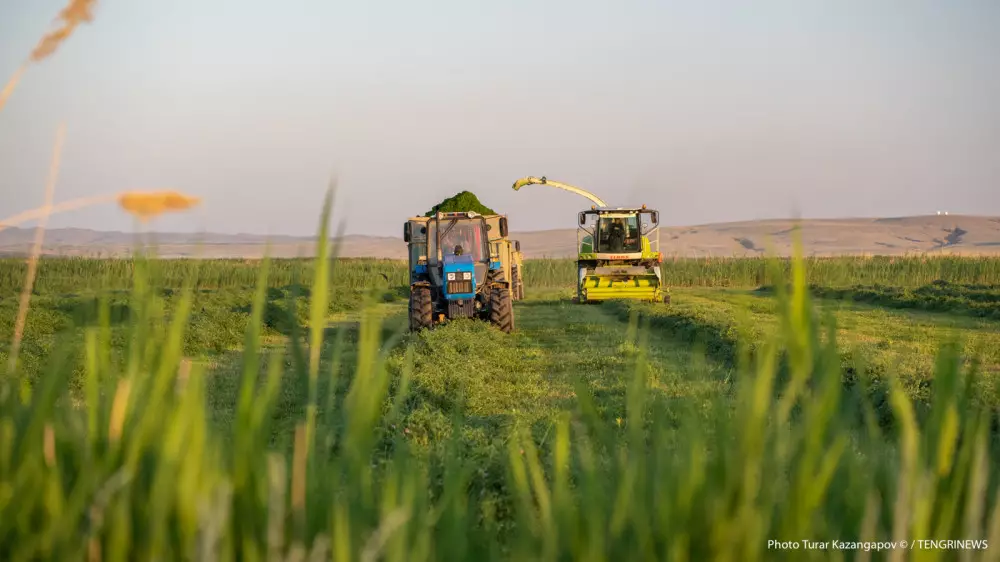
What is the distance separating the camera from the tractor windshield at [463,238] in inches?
707

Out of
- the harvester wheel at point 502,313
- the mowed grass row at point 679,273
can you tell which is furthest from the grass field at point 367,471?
the mowed grass row at point 679,273

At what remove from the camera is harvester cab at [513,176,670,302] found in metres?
25.2

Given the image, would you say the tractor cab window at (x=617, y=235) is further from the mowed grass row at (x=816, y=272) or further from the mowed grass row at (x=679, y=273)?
the mowed grass row at (x=816, y=272)

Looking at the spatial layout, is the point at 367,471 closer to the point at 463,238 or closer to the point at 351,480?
the point at 351,480

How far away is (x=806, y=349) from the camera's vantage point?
179 cm

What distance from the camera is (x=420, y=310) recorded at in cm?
1733

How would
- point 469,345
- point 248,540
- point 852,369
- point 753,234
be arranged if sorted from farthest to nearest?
point 753,234 → point 469,345 → point 852,369 → point 248,540

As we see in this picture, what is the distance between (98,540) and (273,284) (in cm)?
3805

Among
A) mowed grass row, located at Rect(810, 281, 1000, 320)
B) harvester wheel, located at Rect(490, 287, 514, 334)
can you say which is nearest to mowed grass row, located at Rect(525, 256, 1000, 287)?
mowed grass row, located at Rect(810, 281, 1000, 320)

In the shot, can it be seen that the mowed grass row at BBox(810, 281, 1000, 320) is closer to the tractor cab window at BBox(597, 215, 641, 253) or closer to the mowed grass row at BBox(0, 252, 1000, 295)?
the tractor cab window at BBox(597, 215, 641, 253)

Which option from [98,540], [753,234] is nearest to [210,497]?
[98,540]

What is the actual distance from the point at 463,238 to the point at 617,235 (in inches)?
361

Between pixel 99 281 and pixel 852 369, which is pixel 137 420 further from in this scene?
pixel 852 369

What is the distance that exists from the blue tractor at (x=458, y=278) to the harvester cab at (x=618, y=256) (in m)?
7.09
